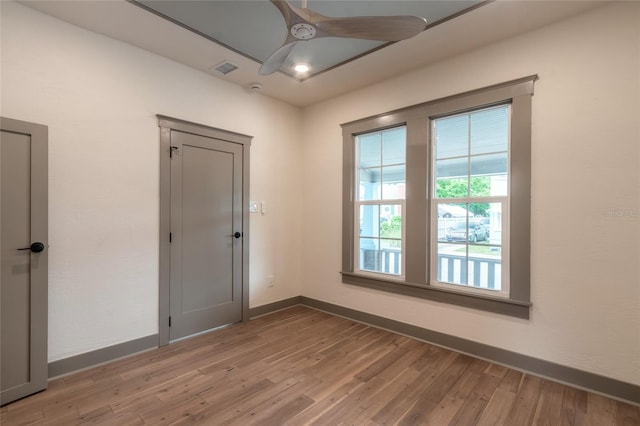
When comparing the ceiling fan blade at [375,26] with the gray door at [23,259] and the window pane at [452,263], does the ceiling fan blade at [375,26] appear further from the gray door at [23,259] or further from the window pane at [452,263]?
the gray door at [23,259]

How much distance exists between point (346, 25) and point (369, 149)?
2100 millimetres

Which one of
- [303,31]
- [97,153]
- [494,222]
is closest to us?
[303,31]

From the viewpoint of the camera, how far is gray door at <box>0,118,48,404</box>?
2100 mm

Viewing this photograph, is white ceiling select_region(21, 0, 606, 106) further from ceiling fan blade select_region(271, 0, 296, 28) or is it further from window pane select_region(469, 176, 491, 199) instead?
ceiling fan blade select_region(271, 0, 296, 28)

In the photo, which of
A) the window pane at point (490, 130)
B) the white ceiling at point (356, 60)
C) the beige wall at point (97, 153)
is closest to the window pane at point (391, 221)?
the window pane at point (490, 130)

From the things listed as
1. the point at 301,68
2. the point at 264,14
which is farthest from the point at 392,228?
the point at 264,14

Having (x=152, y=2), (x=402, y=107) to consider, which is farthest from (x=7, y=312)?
(x=402, y=107)

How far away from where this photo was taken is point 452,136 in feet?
10.1

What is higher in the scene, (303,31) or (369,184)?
(303,31)

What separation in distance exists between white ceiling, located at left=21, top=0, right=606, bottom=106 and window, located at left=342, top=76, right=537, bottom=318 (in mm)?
446

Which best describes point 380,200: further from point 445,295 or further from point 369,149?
point 445,295

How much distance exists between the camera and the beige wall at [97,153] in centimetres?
237

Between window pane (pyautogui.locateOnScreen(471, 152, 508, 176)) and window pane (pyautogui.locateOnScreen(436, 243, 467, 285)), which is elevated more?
window pane (pyautogui.locateOnScreen(471, 152, 508, 176))

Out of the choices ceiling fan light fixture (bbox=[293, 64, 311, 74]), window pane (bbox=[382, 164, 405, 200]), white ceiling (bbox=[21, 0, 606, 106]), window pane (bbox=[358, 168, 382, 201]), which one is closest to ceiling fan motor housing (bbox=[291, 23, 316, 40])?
white ceiling (bbox=[21, 0, 606, 106])
